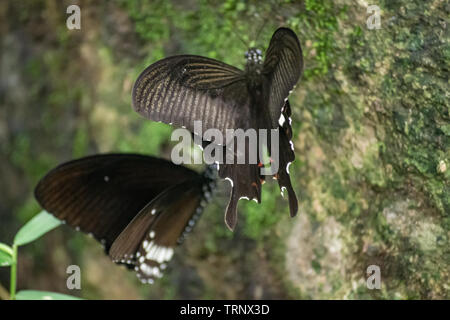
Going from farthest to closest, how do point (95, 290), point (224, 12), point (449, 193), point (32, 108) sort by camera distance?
point (32, 108), point (95, 290), point (224, 12), point (449, 193)

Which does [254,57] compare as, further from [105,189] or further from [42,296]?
[42,296]

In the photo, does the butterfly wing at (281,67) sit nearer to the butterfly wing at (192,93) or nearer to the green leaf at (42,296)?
the butterfly wing at (192,93)

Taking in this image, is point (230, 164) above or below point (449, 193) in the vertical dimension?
above

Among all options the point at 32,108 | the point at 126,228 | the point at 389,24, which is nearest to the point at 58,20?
the point at 32,108

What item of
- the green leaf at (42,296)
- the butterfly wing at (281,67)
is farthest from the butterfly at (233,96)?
the green leaf at (42,296)
